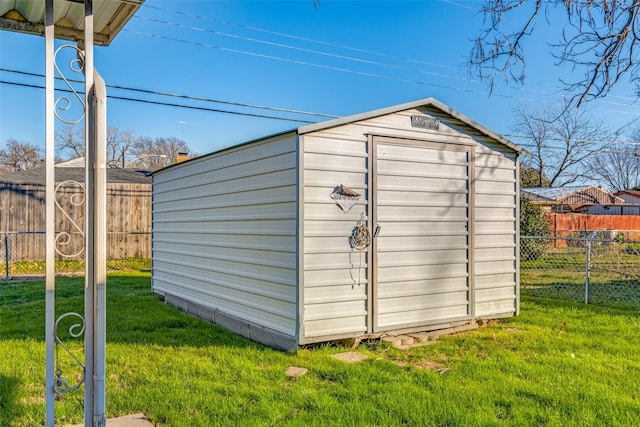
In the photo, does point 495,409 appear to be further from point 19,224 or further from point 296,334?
point 19,224

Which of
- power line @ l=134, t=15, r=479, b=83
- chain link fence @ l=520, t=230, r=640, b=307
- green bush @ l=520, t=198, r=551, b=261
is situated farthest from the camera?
green bush @ l=520, t=198, r=551, b=261

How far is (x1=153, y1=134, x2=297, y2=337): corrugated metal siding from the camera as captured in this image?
469cm

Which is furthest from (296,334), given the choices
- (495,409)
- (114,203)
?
(114,203)

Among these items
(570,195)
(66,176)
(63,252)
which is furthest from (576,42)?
(570,195)

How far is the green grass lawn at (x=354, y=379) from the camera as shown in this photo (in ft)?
10.2

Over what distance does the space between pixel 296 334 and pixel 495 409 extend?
74.2 inches

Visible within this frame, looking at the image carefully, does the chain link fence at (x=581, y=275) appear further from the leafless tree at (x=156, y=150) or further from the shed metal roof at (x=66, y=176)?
the leafless tree at (x=156, y=150)

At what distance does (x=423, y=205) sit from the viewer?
5395mm

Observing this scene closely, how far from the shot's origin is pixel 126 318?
6.13 metres

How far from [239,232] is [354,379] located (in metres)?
2.26

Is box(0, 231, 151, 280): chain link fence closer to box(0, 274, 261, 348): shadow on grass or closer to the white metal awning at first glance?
box(0, 274, 261, 348): shadow on grass

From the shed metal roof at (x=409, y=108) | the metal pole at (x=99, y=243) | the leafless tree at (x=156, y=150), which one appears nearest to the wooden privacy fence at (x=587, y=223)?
the shed metal roof at (x=409, y=108)

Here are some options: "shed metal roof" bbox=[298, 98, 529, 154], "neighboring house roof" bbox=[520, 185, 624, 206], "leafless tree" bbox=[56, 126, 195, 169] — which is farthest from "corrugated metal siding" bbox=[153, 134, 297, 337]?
"leafless tree" bbox=[56, 126, 195, 169]

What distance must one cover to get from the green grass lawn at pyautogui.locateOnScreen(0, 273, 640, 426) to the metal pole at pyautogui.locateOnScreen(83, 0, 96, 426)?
76 cm
